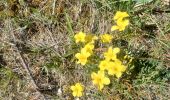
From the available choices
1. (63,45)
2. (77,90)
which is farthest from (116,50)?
(63,45)

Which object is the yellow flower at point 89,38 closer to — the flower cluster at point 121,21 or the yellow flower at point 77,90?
the flower cluster at point 121,21

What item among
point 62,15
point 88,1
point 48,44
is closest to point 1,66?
point 48,44

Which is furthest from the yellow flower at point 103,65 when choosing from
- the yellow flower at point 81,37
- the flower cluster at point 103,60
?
the yellow flower at point 81,37

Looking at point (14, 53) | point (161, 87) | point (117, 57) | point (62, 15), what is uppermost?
point (62, 15)

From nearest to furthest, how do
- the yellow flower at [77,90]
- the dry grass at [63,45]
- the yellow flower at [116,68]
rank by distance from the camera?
the yellow flower at [116,68]
the yellow flower at [77,90]
the dry grass at [63,45]

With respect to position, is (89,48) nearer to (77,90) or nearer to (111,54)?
(111,54)

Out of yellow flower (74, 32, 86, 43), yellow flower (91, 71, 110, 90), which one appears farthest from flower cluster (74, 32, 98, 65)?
yellow flower (91, 71, 110, 90)

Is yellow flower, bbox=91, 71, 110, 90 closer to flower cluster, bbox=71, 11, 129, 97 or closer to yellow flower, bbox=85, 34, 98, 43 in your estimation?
flower cluster, bbox=71, 11, 129, 97

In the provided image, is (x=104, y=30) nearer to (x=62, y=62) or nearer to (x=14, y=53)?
(x=62, y=62)
